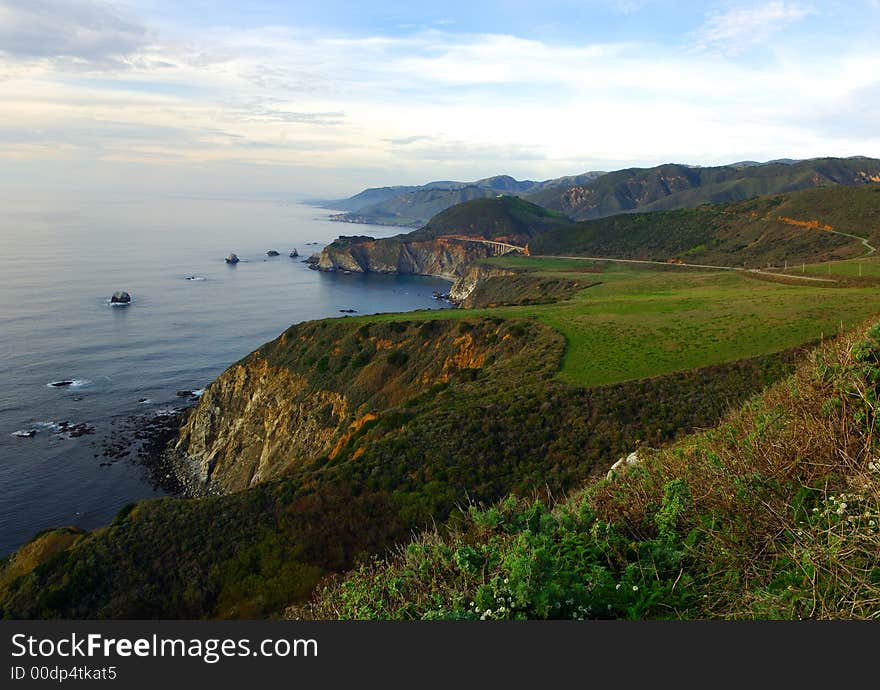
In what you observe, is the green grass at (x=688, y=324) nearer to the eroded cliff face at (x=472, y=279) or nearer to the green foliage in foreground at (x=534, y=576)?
the green foliage in foreground at (x=534, y=576)

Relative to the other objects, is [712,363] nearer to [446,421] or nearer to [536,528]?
[446,421]

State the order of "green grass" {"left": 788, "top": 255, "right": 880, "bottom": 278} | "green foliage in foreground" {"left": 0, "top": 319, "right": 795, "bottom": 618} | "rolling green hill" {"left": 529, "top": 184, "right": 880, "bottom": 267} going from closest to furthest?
1. "green foliage in foreground" {"left": 0, "top": 319, "right": 795, "bottom": 618}
2. "green grass" {"left": 788, "top": 255, "right": 880, "bottom": 278}
3. "rolling green hill" {"left": 529, "top": 184, "right": 880, "bottom": 267}

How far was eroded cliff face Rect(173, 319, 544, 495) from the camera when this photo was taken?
45188 mm

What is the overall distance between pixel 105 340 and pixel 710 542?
9367cm

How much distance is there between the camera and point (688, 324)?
39.3 meters

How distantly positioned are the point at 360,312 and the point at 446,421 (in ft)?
324

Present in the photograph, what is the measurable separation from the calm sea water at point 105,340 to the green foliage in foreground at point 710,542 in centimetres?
4388

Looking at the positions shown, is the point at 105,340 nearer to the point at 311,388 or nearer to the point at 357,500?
the point at 311,388

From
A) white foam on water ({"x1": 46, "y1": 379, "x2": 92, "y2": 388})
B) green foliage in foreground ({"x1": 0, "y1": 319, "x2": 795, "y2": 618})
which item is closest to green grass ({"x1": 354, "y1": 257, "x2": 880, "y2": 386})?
green foliage in foreground ({"x1": 0, "y1": 319, "x2": 795, "y2": 618})

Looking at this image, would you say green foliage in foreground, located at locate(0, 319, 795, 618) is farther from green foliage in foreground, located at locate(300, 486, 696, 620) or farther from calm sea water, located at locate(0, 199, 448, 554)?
calm sea water, located at locate(0, 199, 448, 554)

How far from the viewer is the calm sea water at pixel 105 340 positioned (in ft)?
150

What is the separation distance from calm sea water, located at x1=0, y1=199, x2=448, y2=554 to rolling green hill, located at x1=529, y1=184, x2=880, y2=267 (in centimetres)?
5311

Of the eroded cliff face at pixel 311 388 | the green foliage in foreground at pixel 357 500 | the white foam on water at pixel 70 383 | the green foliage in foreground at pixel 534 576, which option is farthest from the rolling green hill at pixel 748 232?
the white foam on water at pixel 70 383

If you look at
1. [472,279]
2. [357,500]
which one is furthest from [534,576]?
[472,279]
